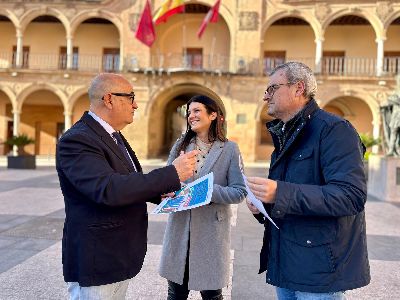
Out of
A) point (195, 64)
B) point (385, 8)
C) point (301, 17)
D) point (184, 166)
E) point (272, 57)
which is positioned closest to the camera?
point (184, 166)

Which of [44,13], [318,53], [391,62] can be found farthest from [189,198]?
[44,13]

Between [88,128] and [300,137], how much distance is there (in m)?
1.10

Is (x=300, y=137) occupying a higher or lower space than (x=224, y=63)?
lower

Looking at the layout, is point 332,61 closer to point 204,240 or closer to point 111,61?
point 111,61

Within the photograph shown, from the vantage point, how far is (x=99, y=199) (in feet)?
5.81

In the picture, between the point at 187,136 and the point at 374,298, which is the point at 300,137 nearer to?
the point at 187,136

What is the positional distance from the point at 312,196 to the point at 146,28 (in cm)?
1962

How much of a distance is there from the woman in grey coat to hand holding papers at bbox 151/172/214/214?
14.5 inches

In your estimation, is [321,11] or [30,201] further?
[321,11]

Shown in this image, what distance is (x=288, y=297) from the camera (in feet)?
7.26

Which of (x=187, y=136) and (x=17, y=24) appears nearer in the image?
(x=187, y=136)

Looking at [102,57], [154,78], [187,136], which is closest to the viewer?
[187,136]

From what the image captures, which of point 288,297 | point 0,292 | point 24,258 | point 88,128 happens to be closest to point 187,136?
point 88,128

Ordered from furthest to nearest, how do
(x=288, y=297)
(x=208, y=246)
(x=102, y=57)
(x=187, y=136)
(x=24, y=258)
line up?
(x=102, y=57), (x=24, y=258), (x=187, y=136), (x=208, y=246), (x=288, y=297)
